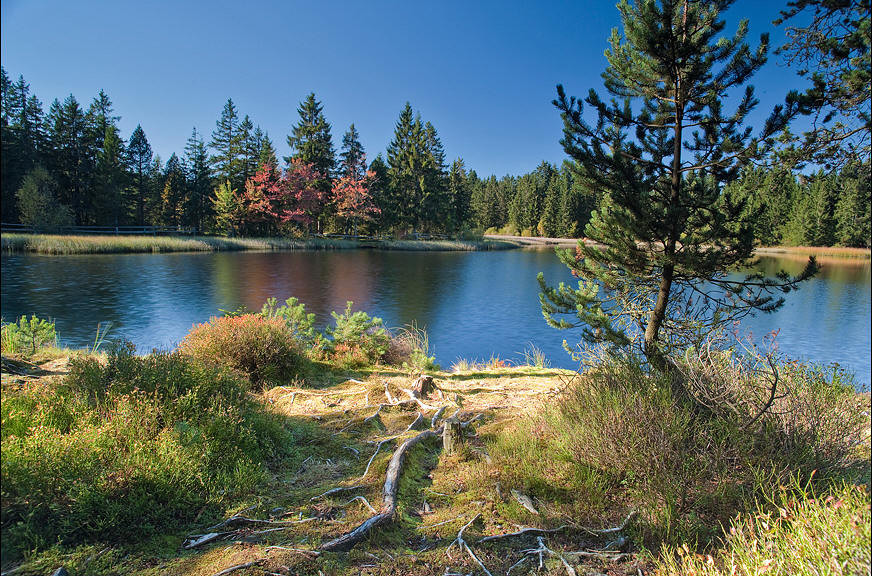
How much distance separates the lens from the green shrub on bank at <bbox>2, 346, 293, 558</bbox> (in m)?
2.00

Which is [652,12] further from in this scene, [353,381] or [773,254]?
[353,381]

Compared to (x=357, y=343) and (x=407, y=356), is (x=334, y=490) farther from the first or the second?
(x=407, y=356)

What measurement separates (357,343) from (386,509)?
18.0ft

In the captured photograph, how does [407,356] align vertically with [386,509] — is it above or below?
below

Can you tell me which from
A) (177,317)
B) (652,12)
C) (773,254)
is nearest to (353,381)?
(652,12)

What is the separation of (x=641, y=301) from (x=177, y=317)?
1302 cm

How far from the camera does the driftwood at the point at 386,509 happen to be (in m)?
2.39

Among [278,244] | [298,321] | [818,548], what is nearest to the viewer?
[818,548]

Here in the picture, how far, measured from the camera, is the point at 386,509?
279 cm

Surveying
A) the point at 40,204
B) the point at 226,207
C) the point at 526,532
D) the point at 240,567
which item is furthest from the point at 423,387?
the point at 226,207

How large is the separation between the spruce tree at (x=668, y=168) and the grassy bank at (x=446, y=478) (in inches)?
40.5

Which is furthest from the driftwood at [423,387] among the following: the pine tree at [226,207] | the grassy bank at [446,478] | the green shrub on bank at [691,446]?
the pine tree at [226,207]

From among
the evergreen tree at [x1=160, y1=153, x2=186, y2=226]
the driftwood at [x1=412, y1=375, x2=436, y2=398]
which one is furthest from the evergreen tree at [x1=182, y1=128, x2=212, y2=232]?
the driftwood at [x1=412, y1=375, x2=436, y2=398]

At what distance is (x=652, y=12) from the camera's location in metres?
4.21
